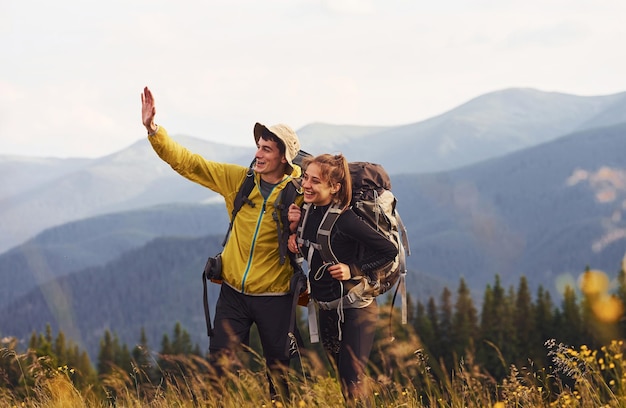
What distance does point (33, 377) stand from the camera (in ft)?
21.0

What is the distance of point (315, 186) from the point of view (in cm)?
605

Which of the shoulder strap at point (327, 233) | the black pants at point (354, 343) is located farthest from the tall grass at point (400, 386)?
the shoulder strap at point (327, 233)

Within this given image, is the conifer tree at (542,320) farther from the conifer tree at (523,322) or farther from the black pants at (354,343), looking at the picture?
the black pants at (354,343)

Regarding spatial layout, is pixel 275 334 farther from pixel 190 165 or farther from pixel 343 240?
pixel 190 165

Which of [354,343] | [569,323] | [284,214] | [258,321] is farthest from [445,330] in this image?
[354,343]

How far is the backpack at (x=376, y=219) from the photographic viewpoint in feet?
20.0

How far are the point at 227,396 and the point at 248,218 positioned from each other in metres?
1.47

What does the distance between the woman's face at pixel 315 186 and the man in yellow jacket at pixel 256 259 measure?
0.61m

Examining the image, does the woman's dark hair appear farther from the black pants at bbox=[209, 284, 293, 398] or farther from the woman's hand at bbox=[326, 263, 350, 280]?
the black pants at bbox=[209, 284, 293, 398]

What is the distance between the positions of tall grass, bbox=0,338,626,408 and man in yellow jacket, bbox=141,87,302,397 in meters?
0.31

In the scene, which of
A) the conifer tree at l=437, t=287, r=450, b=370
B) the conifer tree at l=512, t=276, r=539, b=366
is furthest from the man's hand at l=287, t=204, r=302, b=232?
the conifer tree at l=437, t=287, r=450, b=370

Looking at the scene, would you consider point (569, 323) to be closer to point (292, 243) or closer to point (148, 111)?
point (292, 243)

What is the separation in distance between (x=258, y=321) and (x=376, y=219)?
1285 millimetres

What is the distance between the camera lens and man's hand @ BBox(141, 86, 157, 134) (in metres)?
6.68
